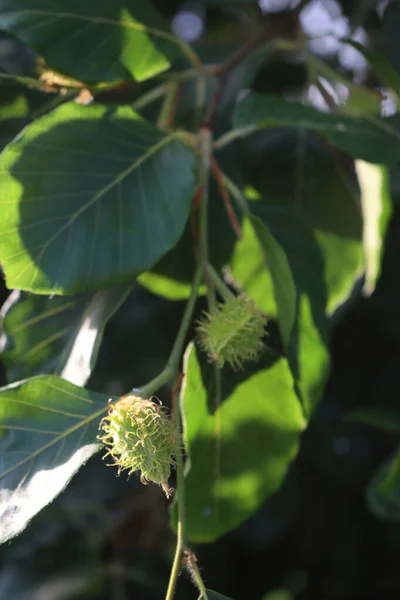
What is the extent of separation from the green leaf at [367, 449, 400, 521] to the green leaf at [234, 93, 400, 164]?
730mm

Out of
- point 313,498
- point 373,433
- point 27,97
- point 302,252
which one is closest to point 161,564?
point 313,498

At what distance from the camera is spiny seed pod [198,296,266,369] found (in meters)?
0.92

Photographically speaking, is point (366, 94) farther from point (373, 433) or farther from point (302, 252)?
point (373, 433)

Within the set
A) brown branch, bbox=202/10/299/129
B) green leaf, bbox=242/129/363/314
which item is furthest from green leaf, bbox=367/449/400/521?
brown branch, bbox=202/10/299/129

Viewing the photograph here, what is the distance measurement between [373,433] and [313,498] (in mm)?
258

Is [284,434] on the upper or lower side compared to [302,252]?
lower

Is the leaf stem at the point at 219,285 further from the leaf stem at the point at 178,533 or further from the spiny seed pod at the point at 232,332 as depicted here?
the leaf stem at the point at 178,533

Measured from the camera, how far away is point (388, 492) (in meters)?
1.52

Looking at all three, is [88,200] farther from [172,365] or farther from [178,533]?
[178,533]

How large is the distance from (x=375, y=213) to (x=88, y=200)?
0.54 meters

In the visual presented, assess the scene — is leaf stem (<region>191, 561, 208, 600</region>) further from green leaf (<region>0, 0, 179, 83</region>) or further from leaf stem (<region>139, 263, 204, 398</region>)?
green leaf (<region>0, 0, 179, 83</region>)

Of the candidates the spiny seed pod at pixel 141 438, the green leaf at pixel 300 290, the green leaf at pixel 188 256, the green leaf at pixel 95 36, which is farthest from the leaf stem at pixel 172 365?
the green leaf at pixel 95 36

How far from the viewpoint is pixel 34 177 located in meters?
0.87

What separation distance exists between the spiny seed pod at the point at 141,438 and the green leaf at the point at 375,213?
553mm
